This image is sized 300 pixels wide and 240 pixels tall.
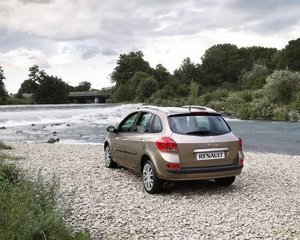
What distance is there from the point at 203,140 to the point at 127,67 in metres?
125

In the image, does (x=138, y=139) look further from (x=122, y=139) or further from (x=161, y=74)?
(x=161, y=74)

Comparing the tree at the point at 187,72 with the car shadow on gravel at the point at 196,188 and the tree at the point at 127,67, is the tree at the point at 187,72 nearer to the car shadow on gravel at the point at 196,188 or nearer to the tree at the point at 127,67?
the tree at the point at 127,67

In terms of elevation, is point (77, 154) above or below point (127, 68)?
below

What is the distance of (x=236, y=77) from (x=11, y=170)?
102401mm

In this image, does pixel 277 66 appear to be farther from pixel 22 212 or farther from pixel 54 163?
pixel 22 212

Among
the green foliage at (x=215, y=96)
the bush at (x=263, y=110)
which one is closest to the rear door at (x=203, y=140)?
the bush at (x=263, y=110)

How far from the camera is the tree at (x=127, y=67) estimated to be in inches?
5094

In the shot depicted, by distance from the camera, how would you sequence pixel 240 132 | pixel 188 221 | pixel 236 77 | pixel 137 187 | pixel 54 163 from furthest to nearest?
pixel 236 77 → pixel 240 132 → pixel 54 163 → pixel 137 187 → pixel 188 221

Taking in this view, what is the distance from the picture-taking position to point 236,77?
10769cm

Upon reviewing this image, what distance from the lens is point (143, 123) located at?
9.35 m

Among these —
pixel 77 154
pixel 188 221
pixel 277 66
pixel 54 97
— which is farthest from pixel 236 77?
pixel 188 221

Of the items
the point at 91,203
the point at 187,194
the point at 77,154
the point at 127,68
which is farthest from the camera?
the point at 127,68

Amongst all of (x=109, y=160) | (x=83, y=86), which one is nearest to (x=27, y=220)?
(x=109, y=160)

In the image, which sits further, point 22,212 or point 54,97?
point 54,97
